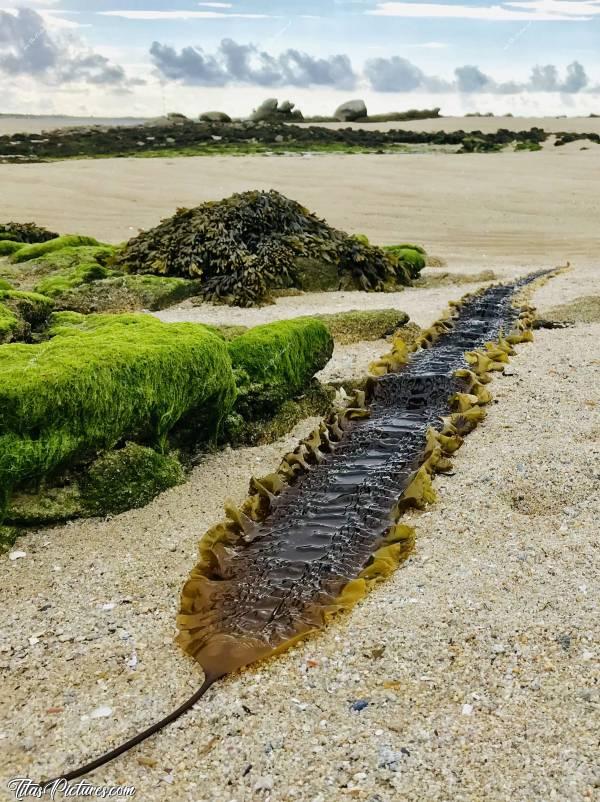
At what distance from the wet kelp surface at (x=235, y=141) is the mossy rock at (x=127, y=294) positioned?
704 inches

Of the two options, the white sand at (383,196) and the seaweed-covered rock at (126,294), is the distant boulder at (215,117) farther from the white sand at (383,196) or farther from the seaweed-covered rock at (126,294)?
the seaweed-covered rock at (126,294)

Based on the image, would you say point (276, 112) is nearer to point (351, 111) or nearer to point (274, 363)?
point (351, 111)

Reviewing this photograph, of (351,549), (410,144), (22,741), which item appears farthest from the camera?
(410,144)

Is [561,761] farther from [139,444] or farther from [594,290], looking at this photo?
[594,290]

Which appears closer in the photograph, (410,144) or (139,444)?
(139,444)

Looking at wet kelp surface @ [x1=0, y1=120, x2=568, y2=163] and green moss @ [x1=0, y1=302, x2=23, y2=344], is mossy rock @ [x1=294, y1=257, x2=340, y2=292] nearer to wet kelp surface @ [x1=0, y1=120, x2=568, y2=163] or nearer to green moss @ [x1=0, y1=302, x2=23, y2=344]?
green moss @ [x1=0, y1=302, x2=23, y2=344]

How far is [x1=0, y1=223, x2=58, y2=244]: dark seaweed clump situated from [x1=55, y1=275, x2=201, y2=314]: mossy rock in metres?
3.78

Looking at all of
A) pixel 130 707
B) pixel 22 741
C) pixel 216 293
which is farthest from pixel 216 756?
pixel 216 293

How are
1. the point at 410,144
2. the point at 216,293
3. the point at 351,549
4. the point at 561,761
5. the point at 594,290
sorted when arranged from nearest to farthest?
the point at 561,761 → the point at 351,549 → the point at 216,293 → the point at 594,290 → the point at 410,144

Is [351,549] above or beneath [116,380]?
beneath

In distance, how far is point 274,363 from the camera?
555 centimetres

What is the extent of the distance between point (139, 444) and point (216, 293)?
501 cm

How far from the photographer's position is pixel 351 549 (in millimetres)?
3705

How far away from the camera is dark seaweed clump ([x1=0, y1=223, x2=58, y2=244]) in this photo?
12.1 m
